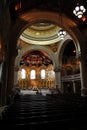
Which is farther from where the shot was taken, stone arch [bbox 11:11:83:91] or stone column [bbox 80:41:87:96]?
stone column [bbox 80:41:87:96]

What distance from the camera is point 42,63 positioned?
2716 centimetres

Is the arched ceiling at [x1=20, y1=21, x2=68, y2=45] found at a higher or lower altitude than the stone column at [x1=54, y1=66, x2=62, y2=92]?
higher

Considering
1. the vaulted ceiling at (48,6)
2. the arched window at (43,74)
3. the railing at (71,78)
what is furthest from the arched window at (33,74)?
the vaulted ceiling at (48,6)

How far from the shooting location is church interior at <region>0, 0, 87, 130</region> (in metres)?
3.86

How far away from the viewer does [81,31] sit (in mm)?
11789

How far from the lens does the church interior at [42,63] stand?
3862 mm

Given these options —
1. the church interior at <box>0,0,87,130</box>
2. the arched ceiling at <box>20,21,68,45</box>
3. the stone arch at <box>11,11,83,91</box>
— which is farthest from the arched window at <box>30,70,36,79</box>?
the stone arch at <box>11,11,83,91</box>

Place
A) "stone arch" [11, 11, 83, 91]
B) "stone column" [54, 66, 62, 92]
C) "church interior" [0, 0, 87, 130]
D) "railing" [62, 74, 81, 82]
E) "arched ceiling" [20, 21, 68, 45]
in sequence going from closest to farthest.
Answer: "church interior" [0, 0, 87, 130], "stone arch" [11, 11, 83, 91], "stone column" [54, 66, 62, 92], "arched ceiling" [20, 21, 68, 45], "railing" [62, 74, 81, 82]

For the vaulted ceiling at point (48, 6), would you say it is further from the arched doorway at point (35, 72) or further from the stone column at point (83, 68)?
the arched doorway at point (35, 72)

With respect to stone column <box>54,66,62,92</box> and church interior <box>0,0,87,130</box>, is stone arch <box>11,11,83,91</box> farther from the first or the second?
stone column <box>54,66,62,92</box>

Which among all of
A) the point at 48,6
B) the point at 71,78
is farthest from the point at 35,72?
the point at 48,6

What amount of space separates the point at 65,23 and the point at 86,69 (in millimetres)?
4502

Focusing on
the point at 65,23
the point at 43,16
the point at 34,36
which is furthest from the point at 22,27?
the point at 34,36

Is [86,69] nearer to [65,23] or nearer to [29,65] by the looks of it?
[65,23]
